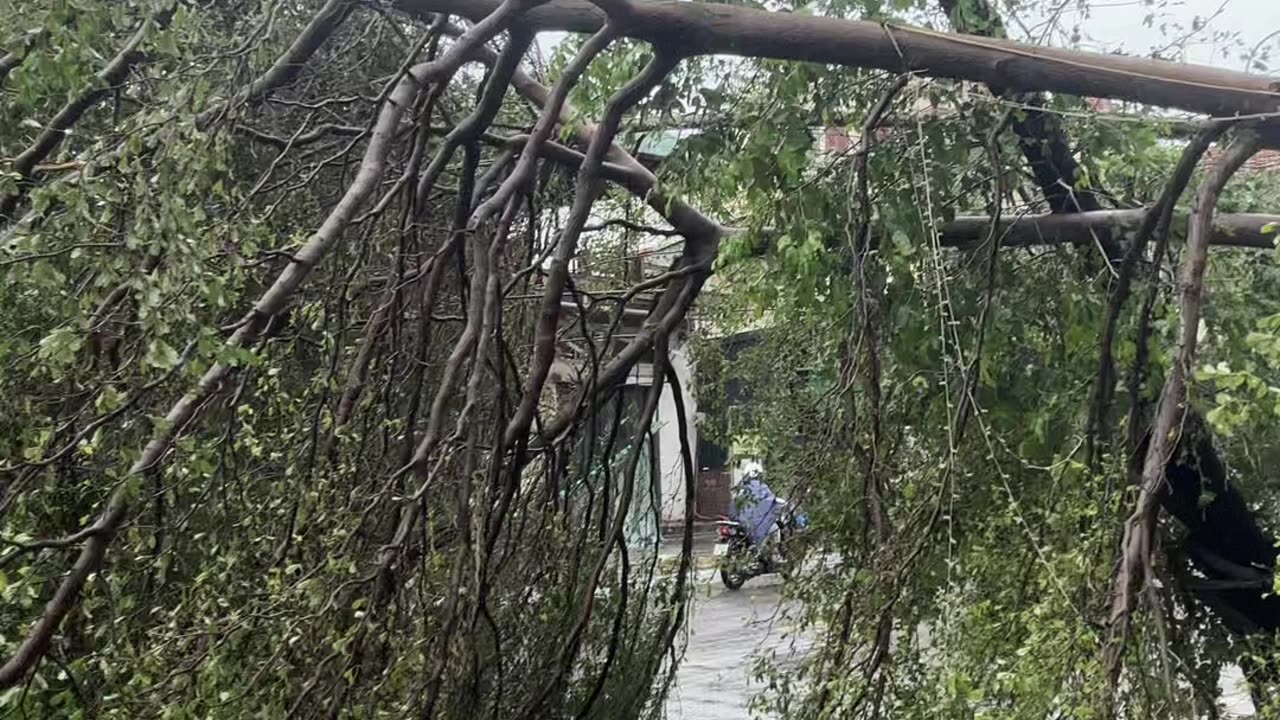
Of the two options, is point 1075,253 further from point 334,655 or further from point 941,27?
point 334,655

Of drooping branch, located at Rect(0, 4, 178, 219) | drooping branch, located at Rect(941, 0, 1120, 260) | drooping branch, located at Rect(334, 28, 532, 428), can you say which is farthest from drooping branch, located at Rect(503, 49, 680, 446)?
drooping branch, located at Rect(941, 0, 1120, 260)

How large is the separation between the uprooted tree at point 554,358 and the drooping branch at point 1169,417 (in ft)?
0.04

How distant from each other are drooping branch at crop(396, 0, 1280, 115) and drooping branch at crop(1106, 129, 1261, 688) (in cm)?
22

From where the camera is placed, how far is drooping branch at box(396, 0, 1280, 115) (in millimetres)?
3486

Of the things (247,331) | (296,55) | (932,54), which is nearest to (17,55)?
(296,55)

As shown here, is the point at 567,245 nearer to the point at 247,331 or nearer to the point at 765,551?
the point at 247,331

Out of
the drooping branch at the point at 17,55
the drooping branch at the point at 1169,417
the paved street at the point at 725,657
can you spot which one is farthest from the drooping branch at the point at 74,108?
the paved street at the point at 725,657

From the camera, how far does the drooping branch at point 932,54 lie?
349cm

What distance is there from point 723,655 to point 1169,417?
965 centimetres

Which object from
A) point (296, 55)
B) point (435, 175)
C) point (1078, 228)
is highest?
point (296, 55)

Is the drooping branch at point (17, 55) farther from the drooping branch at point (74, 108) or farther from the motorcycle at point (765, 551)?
the motorcycle at point (765, 551)

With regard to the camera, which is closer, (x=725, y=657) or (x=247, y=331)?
(x=247, y=331)

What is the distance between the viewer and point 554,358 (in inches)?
172

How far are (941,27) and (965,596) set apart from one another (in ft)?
8.69
